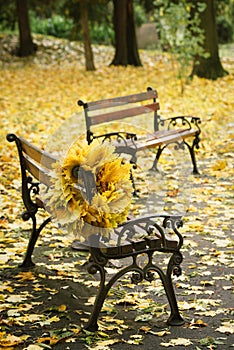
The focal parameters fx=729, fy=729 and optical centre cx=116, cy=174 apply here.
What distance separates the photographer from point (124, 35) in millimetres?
21188

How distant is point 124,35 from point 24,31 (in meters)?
3.97

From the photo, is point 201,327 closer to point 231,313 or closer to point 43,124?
point 231,313

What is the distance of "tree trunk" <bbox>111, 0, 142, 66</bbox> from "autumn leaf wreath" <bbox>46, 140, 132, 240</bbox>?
17113 mm

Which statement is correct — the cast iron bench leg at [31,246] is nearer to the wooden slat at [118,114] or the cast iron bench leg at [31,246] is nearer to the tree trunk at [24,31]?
the wooden slat at [118,114]

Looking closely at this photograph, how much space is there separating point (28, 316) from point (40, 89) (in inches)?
509

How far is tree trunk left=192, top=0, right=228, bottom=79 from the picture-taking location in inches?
658

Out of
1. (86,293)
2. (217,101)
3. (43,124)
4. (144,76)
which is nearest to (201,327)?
(86,293)

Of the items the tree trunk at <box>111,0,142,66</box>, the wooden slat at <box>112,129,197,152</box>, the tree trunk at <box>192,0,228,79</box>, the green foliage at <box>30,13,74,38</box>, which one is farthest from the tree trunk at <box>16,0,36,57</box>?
the wooden slat at <box>112,129,197,152</box>

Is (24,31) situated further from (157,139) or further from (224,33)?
(157,139)

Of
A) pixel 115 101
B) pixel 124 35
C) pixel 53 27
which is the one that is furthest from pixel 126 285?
pixel 53 27

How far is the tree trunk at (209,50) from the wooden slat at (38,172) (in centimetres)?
1179

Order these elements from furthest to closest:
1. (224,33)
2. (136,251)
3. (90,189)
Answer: (224,33), (136,251), (90,189)

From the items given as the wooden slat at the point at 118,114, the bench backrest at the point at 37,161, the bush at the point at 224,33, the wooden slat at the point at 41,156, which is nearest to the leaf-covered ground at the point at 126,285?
the bench backrest at the point at 37,161

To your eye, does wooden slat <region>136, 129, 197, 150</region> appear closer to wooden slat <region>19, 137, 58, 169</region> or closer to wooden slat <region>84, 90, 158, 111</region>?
wooden slat <region>84, 90, 158, 111</region>
